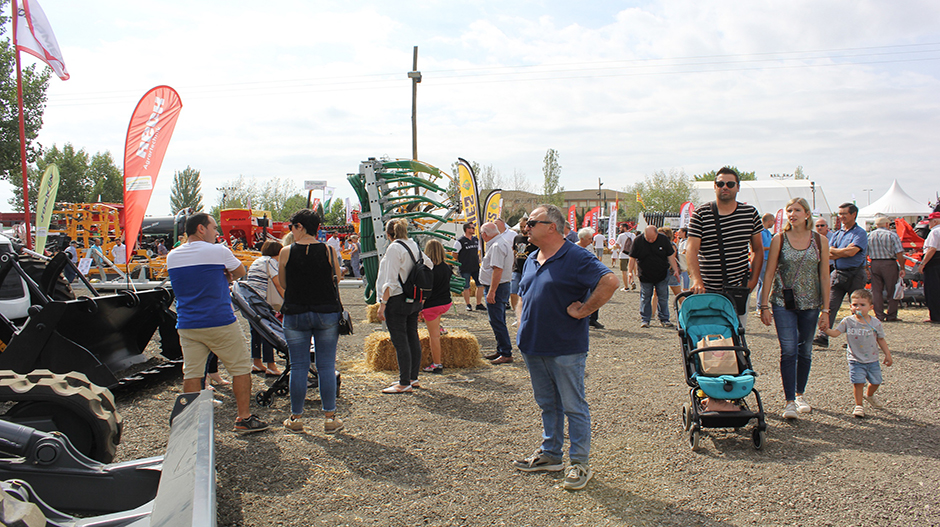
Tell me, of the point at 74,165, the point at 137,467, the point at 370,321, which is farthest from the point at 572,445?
the point at 74,165

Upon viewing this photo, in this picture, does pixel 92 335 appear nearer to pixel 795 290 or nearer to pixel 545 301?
pixel 545 301

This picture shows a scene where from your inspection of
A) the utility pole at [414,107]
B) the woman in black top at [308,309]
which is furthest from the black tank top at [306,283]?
the utility pole at [414,107]

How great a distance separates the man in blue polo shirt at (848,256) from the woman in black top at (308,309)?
6.80 m

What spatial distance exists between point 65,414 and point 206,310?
117 cm

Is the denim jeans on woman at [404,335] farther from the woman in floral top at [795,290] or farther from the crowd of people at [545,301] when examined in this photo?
the woman in floral top at [795,290]

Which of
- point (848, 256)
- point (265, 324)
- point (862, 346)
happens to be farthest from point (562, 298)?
point (848, 256)

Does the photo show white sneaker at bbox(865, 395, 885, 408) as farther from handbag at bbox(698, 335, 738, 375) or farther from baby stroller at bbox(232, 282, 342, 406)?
baby stroller at bbox(232, 282, 342, 406)

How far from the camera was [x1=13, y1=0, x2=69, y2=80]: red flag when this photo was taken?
966 cm

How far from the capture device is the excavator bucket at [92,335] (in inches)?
185

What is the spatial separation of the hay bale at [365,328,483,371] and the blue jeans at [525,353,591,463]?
346cm

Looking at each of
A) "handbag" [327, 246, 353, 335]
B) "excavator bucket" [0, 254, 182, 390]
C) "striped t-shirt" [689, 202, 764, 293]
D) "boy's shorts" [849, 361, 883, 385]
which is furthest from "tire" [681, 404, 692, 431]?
"excavator bucket" [0, 254, 182, 390]

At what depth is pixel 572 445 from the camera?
3.65 m

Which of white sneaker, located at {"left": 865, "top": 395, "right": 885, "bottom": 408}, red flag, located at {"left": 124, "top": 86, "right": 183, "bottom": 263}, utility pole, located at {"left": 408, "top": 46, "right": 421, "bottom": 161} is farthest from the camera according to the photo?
utility pole, located at {"left": 408, "top": 46, "right": 421, "bottom": 161}

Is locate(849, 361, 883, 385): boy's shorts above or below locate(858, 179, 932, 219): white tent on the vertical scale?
below
